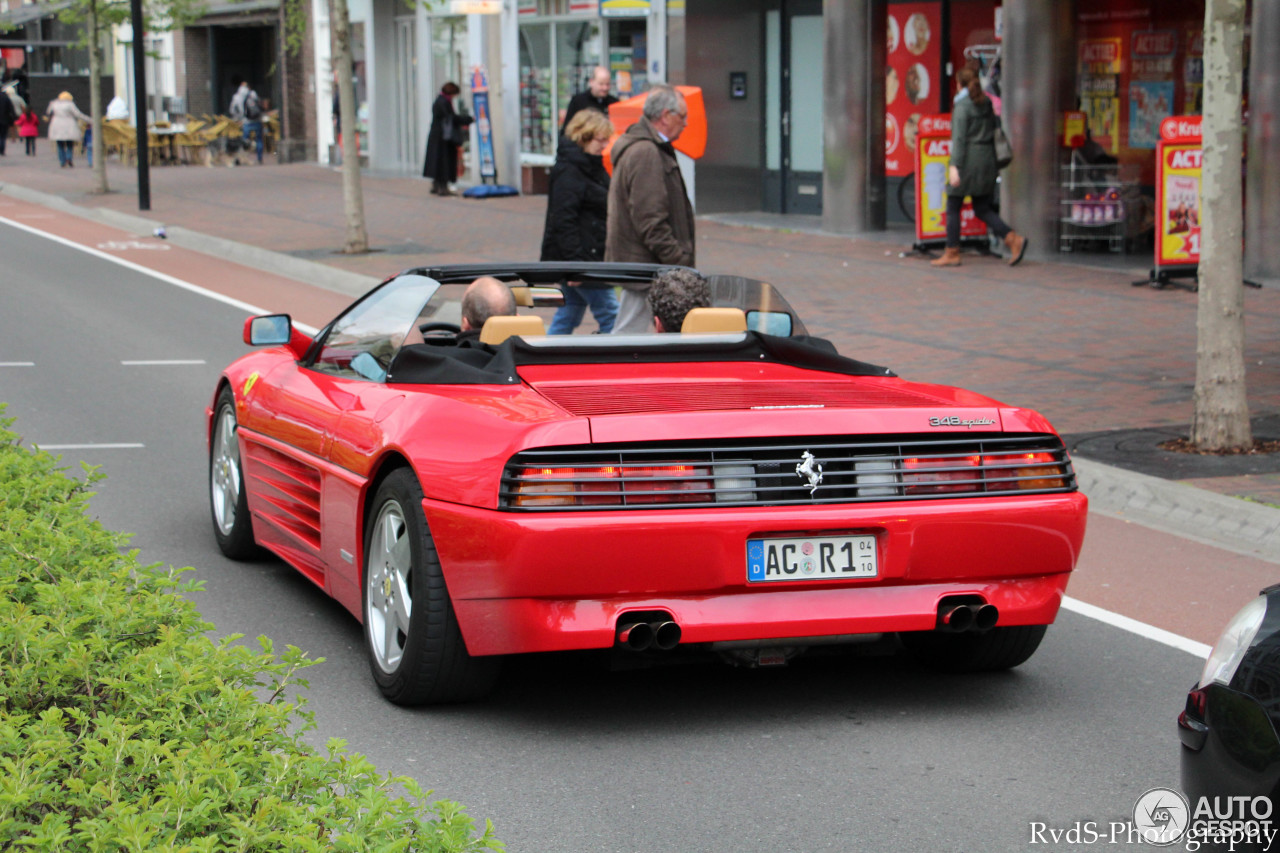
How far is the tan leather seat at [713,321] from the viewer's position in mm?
5812

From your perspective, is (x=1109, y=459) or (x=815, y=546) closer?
(x=815, y=546)

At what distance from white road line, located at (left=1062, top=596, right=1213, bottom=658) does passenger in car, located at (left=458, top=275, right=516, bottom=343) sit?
91.8 inches

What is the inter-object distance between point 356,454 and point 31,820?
260 centimetres

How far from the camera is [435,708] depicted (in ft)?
16.3

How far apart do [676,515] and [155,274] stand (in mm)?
15389

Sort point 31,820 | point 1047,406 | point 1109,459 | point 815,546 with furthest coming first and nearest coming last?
1. point 1047,406
2. point 1109,459
3. point 815,546
4. point 31,820

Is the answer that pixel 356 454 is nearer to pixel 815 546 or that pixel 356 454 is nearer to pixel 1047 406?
pixel 815 546

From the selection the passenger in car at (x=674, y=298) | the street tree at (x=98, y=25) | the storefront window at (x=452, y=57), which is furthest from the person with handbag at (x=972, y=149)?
the street tree at (x=98, y=25)

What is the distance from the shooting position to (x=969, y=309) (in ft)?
47.8

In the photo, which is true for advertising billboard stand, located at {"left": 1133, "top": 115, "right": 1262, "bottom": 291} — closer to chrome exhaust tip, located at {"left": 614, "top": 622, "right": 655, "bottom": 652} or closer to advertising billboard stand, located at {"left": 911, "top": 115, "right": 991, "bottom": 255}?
advertising billboard stand, located at {"left": 911, "top": 115, "right": 991, "bottom": 255}

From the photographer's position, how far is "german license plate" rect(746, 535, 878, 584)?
4547mm

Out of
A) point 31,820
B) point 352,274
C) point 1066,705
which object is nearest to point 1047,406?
point 1066,705

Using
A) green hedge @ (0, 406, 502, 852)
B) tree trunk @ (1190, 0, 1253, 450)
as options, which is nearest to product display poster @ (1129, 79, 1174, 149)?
tree trunk @ (1190, 0, 1253, 450)

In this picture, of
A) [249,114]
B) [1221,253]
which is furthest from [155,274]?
[249,114]
